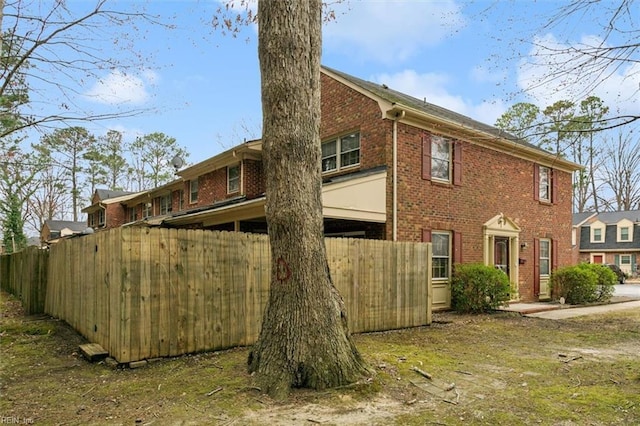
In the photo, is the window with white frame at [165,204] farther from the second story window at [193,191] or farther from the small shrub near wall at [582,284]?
the small shrub near wall at [582,284]

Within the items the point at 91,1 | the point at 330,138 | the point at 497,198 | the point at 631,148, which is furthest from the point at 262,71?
the point at 631,148

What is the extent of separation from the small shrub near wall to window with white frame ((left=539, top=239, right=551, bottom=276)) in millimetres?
696

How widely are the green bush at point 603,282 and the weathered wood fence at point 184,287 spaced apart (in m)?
9.64

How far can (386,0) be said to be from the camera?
841 cm

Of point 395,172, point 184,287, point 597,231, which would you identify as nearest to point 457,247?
point 395,172

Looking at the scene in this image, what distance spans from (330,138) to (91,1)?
288 inches

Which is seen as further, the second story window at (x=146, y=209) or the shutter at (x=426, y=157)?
the second story window at (x=146, y=209)

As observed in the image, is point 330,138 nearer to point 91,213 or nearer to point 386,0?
point 386,0

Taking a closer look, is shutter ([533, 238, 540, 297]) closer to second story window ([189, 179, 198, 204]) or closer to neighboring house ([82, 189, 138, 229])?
second story window ([189, 179, 198, 204])

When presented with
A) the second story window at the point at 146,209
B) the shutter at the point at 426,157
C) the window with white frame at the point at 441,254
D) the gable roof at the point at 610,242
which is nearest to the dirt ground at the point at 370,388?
the window with white frame at the point at 441,254

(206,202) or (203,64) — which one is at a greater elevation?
(203,64)

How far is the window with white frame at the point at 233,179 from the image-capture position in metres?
15.5

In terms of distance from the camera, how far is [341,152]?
1262 cm

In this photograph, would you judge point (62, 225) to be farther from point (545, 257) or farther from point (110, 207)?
point (545, 257)
